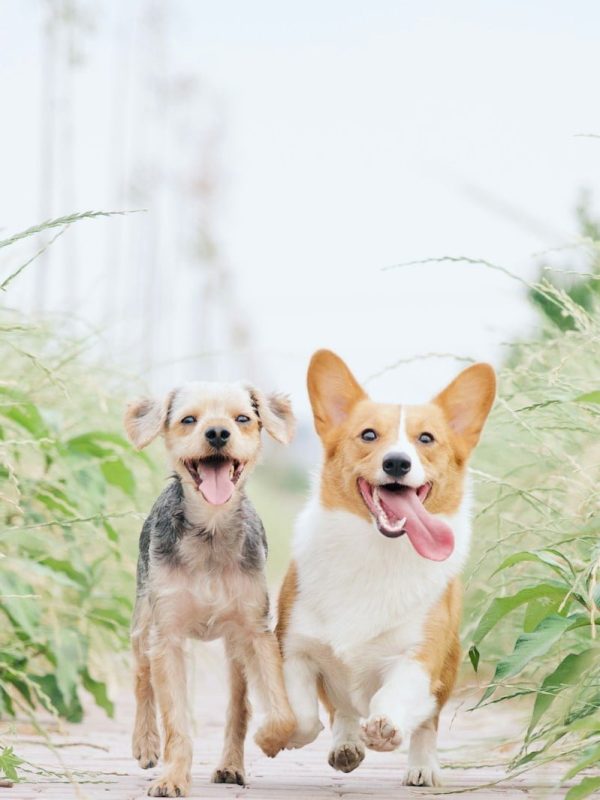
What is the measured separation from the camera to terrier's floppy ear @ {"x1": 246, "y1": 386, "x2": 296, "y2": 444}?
13.6ft

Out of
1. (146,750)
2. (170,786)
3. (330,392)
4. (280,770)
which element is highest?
(330,392)

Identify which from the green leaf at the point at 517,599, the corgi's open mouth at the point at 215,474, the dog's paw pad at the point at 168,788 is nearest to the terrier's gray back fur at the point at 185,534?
the corgi's open mouth at the point at 215,474

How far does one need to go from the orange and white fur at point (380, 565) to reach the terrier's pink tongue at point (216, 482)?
35cm

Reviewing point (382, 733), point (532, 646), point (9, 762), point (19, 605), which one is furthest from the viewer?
point (19, 605)

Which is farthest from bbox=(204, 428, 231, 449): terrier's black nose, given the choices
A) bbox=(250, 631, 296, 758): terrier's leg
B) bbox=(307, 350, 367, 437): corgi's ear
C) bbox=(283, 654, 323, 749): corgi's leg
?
bbox=(283, 654, 323, 749): corgi's leg

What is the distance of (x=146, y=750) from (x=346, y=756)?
0.63 meters

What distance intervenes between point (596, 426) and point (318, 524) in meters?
0.92

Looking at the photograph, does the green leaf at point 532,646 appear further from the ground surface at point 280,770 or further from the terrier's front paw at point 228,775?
the terrier's front paw at point 228,775

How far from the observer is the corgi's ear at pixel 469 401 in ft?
13.5

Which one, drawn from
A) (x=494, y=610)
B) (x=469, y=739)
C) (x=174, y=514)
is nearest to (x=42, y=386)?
(x=174, y=514)

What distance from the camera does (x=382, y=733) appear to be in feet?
11.6

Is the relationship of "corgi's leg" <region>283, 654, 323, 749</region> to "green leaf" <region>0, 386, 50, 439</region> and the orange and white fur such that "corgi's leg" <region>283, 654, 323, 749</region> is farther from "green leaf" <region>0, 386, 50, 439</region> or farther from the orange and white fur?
"green leaf" <region>0, 386, 50, 439</region>

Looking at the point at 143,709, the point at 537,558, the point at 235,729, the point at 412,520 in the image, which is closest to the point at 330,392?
the point at 412,520

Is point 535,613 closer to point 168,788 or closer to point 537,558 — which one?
point 537,558
